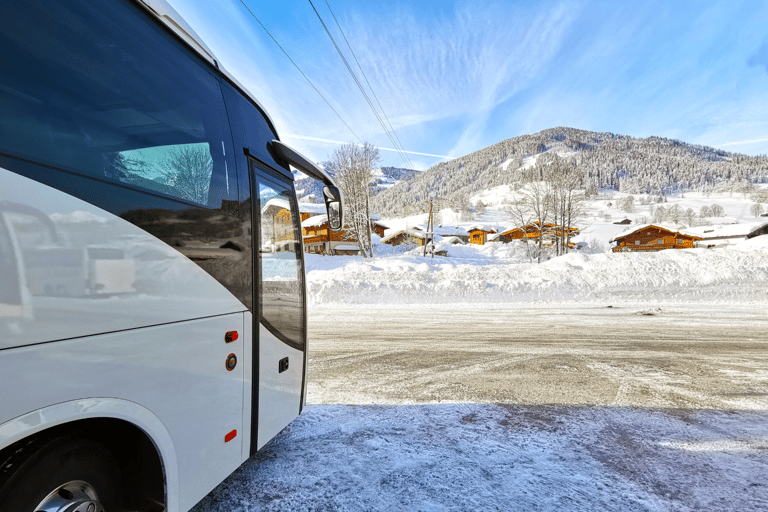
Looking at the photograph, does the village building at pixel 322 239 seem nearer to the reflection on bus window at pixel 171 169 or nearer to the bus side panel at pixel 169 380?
the reflection on bus window at pixel 171 169

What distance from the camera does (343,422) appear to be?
3.79 meters

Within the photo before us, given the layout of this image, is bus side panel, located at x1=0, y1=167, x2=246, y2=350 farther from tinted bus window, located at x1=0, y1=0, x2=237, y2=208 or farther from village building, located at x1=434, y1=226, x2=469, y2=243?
village building, located at x1=434, y1=226, x2=469, y2=243

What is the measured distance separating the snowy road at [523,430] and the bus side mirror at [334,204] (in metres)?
2.27

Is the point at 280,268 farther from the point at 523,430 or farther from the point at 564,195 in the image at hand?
the point at 564,195

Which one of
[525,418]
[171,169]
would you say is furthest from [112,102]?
[525,418]

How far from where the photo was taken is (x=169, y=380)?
5.89 ft

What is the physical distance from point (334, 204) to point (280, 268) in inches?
54.9

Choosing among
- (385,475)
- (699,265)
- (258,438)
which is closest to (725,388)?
(385,475)

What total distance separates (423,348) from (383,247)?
38768 mm

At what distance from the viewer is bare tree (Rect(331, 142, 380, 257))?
93.9ft

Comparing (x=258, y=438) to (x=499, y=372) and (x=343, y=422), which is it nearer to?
(x=343, y=422)

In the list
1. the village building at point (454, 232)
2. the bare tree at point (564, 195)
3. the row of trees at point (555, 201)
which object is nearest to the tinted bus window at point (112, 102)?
the row of trees at point (555, 201)

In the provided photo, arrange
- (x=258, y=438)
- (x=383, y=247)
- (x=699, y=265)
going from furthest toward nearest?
(x=383, y=247) → (x=699, y=265) → (x=258, y=438)

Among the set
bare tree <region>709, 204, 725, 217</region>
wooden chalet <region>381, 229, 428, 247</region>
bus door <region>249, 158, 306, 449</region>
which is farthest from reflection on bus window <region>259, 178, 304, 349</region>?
bare tree <region>709, 204, 725, 217</region>
